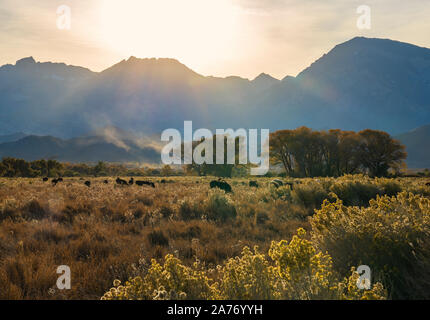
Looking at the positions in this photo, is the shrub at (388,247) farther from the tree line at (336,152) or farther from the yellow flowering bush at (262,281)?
the tree line at (336,152)

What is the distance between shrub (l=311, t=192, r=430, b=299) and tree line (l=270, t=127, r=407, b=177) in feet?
132

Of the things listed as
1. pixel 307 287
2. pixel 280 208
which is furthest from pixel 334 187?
pixel 307 287

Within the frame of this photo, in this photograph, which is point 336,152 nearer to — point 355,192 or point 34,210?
point 355,192

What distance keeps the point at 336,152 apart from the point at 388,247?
4398cm

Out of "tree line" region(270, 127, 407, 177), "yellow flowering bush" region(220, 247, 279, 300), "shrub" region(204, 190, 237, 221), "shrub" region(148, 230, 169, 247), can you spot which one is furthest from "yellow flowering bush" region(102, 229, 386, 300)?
"tree line" region(270, 127, 407, 177)

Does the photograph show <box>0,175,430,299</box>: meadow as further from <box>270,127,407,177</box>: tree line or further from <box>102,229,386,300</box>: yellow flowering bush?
<box>270,127,407,177</box>: tree line

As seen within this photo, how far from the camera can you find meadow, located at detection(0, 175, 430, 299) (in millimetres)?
2877

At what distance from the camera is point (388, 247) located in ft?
13.1

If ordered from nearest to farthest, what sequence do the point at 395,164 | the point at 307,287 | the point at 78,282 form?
the point at 307,287
the point at 78,282
the point at 395,164

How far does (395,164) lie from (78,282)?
156 ft

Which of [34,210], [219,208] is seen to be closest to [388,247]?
[219,208]
